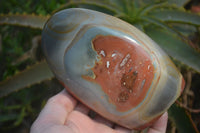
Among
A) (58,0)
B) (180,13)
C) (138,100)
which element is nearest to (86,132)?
(138,100)

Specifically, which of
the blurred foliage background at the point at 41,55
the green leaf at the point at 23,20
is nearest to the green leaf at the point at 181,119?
the blurred foliage background at the point at 41,55

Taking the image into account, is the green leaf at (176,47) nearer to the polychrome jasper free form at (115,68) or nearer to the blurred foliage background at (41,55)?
the blurred foliage background at (41,55)

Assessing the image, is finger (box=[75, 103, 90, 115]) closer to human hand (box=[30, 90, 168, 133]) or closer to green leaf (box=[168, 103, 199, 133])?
human hand (box=[30, 90, 168, 133])

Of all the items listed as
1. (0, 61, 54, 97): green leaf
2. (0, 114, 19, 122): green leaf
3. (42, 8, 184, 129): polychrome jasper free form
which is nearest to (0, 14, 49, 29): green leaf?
(0, 61, 54, 97): green leaf

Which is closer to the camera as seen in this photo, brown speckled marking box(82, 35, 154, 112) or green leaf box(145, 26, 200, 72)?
brown speckled marking box(82, 35, 154, 112)

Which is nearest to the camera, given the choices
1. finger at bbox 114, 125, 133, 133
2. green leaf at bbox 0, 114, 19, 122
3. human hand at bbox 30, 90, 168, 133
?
human hand at bbox 30, 90, 168, 133

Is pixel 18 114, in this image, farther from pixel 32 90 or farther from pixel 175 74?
pixel 175 74
